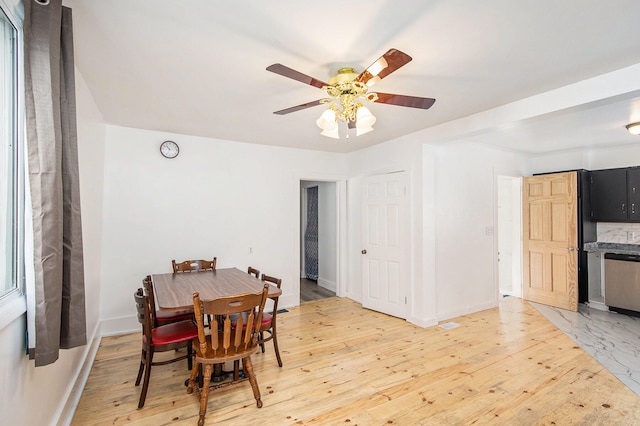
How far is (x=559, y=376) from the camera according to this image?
2.74m

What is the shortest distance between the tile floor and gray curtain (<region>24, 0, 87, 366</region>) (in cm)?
405

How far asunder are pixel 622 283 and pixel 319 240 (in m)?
4.86

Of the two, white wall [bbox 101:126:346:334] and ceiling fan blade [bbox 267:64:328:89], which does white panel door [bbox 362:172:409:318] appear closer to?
white wall [bbox 101:126:346:334]

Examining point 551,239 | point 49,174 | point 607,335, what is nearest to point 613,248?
point 551,239

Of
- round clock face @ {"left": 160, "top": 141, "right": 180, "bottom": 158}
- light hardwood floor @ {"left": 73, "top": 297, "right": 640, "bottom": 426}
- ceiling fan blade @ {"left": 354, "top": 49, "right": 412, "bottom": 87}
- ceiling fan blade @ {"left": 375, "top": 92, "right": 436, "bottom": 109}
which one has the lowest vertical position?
light hardwood floor @ {"left": 73, "top": 297, "right": 640, "bottom": 426}

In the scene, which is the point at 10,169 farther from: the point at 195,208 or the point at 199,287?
the point at 195,208

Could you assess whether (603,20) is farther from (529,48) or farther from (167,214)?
(167,214)

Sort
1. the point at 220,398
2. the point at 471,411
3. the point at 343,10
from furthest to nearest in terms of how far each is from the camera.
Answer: the point at 220,398 → the point at 471,411 → the point at 343,10

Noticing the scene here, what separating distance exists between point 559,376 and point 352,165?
377cm

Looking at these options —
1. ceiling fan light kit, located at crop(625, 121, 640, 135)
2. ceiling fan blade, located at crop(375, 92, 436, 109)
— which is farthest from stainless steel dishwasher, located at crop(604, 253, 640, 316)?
ceiling fan blade, located at crop(375, 92, 436, 109)

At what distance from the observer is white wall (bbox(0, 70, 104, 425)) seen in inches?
51.4

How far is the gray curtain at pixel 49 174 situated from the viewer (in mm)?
1340

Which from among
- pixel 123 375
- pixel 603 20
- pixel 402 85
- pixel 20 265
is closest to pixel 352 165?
pixel 402 85

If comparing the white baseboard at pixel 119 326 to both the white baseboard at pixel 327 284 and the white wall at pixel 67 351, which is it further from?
the white baseboard at pixel 327 284
